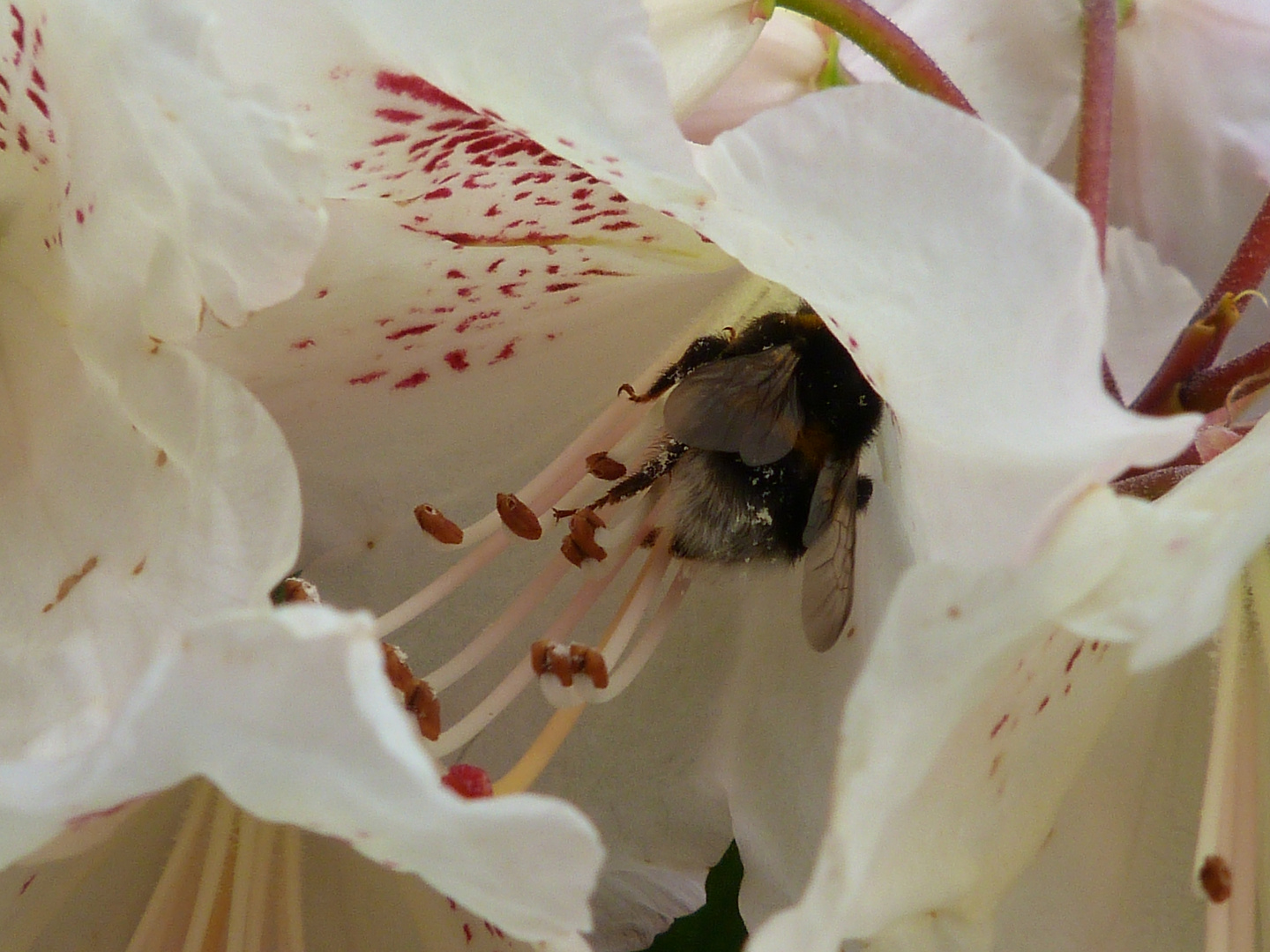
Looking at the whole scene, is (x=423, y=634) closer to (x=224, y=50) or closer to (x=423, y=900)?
(x=423, y=900)

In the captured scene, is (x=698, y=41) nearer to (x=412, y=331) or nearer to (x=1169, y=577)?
(x=412, y=331)

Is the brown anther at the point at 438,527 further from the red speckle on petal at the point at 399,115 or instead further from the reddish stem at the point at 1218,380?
the reddish stem at the point at 1218,380

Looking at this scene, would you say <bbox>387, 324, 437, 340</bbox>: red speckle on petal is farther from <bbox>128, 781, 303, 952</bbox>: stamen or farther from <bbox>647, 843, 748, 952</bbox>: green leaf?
<bbox>647, 843, 748, 952</bbox>: green leaf

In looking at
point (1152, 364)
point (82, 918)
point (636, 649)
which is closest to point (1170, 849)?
point (636, 649)

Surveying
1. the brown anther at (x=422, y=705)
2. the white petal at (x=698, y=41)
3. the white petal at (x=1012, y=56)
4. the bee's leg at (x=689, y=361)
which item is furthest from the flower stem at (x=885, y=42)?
the brown anther at (x=422, y=705)

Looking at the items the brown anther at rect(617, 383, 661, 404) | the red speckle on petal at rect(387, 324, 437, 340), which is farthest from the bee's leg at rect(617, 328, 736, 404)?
the red speckle on petal at rect(387, 324, 437, 340)

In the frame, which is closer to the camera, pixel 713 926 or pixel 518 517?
pixel 518 517

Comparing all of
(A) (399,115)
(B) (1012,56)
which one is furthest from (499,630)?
(B) (1012,56)
